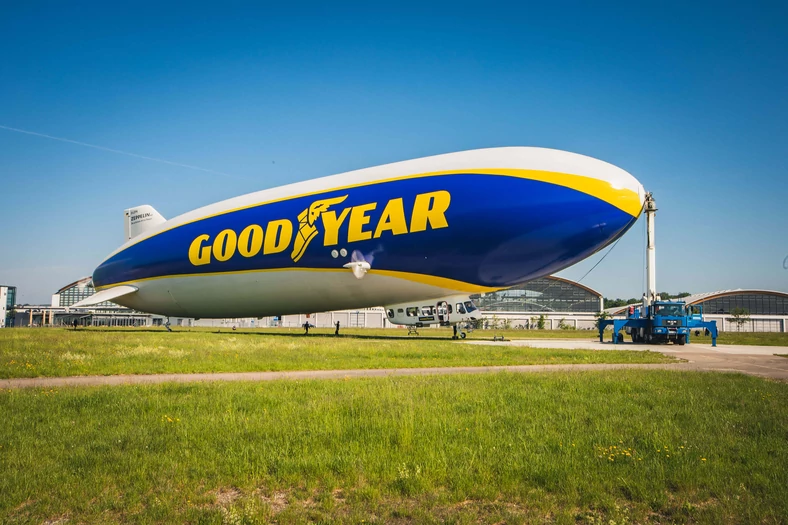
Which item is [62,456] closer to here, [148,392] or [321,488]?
[321,488]

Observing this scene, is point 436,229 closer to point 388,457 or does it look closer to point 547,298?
point 388,457

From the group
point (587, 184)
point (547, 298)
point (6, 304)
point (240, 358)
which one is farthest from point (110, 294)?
point (547, 298)

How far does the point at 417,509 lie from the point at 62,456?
521cm

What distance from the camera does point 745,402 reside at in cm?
1204

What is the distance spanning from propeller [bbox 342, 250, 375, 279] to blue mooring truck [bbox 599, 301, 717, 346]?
22.2m

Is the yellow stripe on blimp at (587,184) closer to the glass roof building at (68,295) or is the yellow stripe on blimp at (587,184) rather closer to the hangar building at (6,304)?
the hangar building at (6,304)

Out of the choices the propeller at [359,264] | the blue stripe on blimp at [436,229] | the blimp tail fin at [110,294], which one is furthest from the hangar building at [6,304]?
the propeller at [359,264]

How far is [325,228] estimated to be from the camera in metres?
29.8

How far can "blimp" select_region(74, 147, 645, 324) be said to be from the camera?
24.5 m

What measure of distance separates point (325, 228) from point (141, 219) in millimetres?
25191

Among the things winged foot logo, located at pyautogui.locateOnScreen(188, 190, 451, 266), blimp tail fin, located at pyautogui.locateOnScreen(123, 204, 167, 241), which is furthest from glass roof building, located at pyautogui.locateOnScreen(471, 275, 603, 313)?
winged foot logo, located at pyautogui.locateOnScreen(188, 190, 451, 266)

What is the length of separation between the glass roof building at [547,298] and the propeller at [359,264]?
296 ft

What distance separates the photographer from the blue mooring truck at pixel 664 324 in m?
40.1

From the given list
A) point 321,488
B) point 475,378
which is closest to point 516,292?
point 475,378
